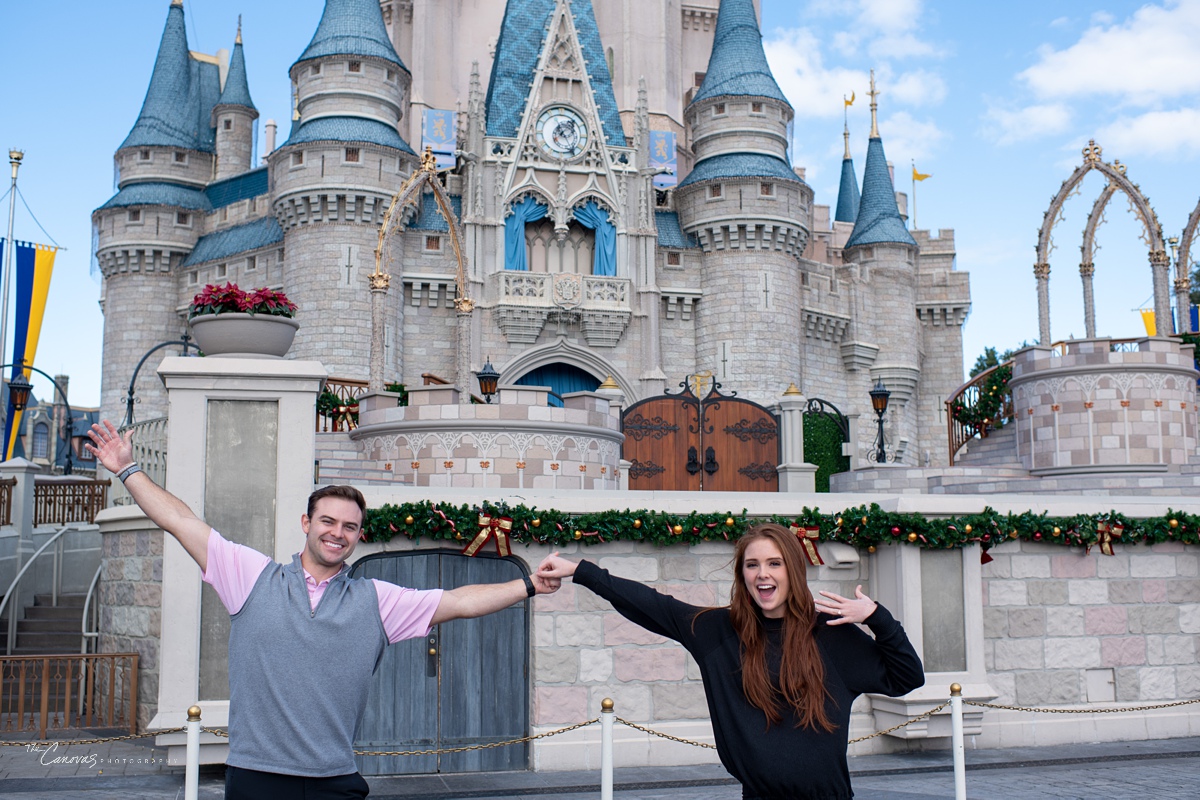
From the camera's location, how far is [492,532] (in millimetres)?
8594

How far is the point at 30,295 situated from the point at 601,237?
1392 centimetres

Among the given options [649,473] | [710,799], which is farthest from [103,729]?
[649,473]

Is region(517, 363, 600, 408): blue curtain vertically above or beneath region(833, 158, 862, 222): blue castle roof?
beneath

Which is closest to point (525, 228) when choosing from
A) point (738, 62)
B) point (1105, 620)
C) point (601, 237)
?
point (601, 237)

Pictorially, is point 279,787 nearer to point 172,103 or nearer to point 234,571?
point 234,571

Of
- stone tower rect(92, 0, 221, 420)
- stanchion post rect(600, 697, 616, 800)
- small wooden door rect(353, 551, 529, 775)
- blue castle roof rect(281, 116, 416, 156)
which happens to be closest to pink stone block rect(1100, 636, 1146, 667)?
small wooden door rect(353, 551, 529, 775)

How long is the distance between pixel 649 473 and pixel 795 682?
17.0 meters

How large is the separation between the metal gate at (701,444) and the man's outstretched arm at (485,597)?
16317 millimetres

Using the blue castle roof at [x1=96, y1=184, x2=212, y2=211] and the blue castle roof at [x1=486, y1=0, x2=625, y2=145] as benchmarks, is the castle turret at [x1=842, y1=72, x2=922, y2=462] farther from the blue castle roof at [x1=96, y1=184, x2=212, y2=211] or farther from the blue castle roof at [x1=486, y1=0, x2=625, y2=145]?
the blue castle roof at [x1=96, y1=184, x2=212, y2=211]

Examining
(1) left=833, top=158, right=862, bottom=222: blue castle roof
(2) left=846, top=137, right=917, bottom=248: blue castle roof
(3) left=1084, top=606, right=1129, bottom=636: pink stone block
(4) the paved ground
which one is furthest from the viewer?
(1) left=833, top=158, right=862, bottom=222: blue castle roof

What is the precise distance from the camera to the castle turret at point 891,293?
1427 inches

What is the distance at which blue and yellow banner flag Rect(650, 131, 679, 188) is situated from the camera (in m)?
36.5

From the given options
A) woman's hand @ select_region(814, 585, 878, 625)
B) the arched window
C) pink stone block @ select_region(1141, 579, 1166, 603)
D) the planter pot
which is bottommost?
pink stone block @ select_region(1141, 579, 1166, 603)

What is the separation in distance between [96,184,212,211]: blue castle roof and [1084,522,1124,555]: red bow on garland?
30.1 m
